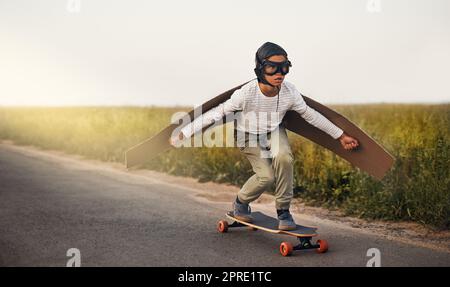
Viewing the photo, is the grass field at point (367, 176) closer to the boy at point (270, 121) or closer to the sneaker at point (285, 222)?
the boy at point (270, 121)

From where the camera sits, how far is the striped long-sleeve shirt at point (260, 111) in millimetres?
6367

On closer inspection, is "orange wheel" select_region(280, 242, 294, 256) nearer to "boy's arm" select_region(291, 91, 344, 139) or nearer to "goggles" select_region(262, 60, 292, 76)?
"boy's arm" select_region(291, 91, 344, 139)

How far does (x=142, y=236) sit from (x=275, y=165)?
6.23 ft

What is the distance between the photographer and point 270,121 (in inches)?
255

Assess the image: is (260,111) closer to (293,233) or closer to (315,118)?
(315,118)

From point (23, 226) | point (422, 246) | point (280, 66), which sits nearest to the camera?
point (280, 66)

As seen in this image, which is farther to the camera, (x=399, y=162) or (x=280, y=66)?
(x=399, y=162)

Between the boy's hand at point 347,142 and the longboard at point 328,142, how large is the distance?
0.46 feet

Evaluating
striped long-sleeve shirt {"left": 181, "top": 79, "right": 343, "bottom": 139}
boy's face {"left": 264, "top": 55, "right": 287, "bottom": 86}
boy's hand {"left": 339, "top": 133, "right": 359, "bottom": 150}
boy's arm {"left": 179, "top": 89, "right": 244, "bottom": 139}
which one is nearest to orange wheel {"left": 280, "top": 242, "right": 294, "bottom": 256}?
striped long-sleeve shirt {"left": 181, "top": 79, "right": 343, "bottom": 139}

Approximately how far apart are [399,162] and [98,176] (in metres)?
6.46

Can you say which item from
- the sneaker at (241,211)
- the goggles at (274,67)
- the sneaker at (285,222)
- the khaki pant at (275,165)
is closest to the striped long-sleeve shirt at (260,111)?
the khaki pant at (275,165)

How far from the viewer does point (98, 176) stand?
12734mm
